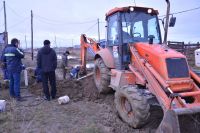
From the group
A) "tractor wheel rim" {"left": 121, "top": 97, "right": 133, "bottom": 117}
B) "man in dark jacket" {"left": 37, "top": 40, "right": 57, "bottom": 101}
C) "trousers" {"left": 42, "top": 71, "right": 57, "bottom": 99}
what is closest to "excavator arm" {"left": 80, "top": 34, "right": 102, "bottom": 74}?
"man in dark jacket" {"left": 37, "top": 40, "right": 57, "bottom": 101}

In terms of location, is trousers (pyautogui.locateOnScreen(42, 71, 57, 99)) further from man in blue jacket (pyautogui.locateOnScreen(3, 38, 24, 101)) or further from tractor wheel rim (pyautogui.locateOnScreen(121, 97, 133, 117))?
tractor wheel rim (pyautogui.locateOnScreen(121, 97, 133, 117))

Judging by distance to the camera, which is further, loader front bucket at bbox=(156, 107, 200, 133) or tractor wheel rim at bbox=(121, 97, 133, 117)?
tractor wheel rim at bbox=(121, 97, 133, 117)

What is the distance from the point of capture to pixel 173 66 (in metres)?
7.27

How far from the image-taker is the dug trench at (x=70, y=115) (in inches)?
281

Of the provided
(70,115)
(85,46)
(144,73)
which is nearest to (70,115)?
(70,115)

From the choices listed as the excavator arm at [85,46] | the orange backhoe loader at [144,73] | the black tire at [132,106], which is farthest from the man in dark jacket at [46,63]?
the black tire at [132,106]

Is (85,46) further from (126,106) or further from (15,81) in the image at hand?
(126,106)

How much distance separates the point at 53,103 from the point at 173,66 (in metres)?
4.13

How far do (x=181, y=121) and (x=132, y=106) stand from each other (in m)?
1.11

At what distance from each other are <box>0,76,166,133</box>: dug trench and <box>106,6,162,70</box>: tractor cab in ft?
4.72

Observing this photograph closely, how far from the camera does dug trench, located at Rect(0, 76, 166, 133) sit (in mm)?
7141

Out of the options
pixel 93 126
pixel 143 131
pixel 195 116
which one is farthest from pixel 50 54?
pixel 195 116

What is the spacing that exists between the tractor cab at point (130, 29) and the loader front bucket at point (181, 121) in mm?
2694

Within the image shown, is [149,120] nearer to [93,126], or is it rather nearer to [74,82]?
[93,126]
